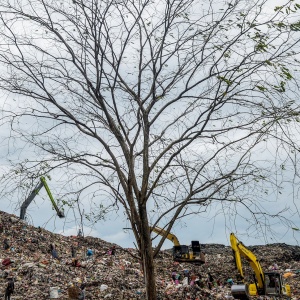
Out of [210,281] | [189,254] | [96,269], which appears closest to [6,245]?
[96,269]

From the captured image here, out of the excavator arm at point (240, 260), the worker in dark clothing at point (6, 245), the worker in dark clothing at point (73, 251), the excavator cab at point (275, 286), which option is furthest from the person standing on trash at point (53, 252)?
the excavator cab at point (275, 286)

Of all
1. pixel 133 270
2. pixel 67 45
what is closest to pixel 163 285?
pixel 133 270

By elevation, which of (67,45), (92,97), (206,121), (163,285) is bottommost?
(163,285)

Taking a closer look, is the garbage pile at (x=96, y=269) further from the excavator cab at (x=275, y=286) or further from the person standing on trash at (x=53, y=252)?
the excavator cab at (x=275, y=286)

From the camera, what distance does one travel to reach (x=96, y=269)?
516 inches

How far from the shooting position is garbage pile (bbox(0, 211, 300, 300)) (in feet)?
35.0

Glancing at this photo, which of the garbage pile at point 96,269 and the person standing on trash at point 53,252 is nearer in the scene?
the garbage pile at point 96,269

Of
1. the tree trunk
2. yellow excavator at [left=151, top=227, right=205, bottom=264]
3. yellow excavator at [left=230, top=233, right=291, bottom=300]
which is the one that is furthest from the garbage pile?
yellow excavator at [left=230, top=233, right=291, bottom=300]

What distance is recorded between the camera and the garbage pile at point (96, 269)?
1068 centimetres

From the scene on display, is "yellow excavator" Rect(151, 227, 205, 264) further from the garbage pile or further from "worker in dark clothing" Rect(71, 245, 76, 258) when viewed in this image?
"worker in dark clothing" Rect(71, 245, 76, 258)

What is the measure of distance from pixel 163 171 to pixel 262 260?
9.01 meters

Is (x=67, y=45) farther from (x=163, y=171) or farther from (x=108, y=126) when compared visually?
(x=163, y=171)

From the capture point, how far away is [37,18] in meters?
8.23

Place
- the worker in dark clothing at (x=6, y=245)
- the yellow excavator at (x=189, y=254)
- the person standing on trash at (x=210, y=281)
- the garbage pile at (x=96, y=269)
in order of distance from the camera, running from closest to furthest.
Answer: the garbage pile at (x=96, y=269)
the person standing on trash at (x=210, y=281)
the worker in dark clothing at (x=6, y=245)
the yellow excavator at (x=189, y=254)
